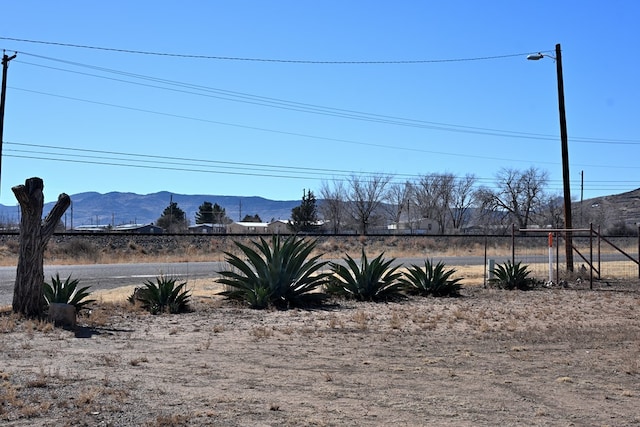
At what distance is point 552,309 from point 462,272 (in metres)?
12.6

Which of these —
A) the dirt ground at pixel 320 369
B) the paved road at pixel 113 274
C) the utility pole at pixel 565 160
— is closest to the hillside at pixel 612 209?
the utility pole at pixel 565 160

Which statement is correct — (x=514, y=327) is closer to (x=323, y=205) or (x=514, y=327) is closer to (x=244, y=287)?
(x=244, y=287)

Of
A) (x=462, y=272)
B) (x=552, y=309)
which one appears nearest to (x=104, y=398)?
(x=552, y=309)

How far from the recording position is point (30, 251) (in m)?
12.5

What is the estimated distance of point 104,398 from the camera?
271 inches

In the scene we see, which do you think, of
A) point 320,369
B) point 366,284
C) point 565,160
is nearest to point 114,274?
point 366,284

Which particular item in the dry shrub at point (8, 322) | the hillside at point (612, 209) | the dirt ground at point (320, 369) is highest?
the hillside at point (612, 209)

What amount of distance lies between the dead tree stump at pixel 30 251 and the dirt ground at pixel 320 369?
19.1 inches

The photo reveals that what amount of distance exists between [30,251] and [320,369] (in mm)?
6211

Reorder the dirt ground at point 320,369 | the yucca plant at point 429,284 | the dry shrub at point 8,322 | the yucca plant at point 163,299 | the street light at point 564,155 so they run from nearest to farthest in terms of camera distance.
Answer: the dirt ground at point 320,369 → the dry shrub at point 8,322 → the yucca plant at point 163,299 → the yucca plant at point 429,284 → the street light at point 564,155

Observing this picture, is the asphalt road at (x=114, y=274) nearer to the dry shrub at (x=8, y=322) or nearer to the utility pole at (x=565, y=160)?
the dry shrub at (x=8, y=322)

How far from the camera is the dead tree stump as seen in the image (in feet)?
40.7

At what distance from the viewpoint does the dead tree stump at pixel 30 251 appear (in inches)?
488

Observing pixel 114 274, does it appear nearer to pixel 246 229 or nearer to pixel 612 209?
pixel 246 229
